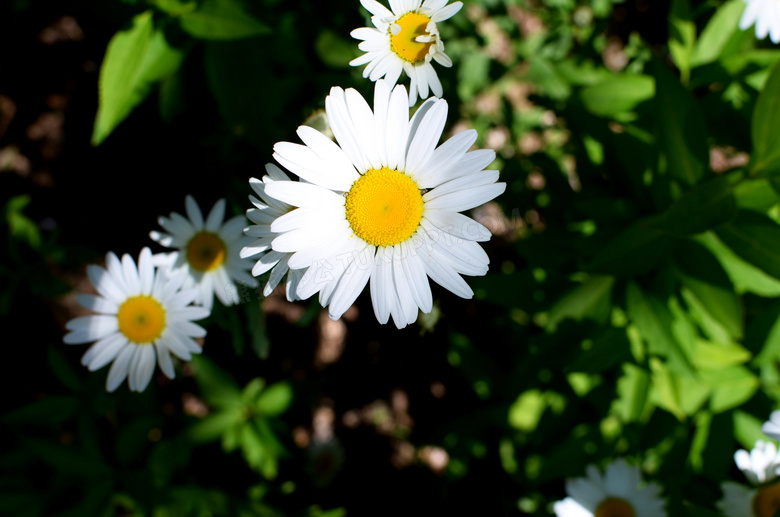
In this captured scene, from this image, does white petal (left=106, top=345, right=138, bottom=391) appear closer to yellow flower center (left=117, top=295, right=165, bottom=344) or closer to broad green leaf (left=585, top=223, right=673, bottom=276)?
yellow flower center (left=117, top=295, right=165, bottom=344)

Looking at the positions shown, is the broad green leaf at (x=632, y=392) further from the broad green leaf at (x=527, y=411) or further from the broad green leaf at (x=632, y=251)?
the broad green leaf at (x=632, y=251)

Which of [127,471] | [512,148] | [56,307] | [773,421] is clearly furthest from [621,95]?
[56,307]

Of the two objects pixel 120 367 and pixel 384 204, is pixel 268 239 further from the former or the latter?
pixel 120 367

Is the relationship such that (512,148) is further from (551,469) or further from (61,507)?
(61,507)

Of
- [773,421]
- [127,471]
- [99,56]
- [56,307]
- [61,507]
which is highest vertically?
[99,56]

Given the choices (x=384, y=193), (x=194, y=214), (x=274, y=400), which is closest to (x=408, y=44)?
(x=384, y=193)
